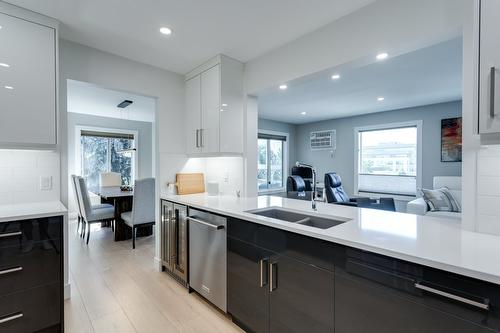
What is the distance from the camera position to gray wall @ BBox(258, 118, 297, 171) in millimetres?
6787

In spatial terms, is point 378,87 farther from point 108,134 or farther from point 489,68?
point 108,134

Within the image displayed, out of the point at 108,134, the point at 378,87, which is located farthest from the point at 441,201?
the point at 108,134

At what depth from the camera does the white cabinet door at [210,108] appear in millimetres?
2648

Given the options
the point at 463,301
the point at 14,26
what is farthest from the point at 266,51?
the point at 463,301

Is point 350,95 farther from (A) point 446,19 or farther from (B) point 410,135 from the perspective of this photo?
(A) point 446,19

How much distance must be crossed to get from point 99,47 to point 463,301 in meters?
3.30

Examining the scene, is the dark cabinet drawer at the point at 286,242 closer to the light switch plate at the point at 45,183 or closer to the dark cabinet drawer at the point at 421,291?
the dark cabinet drawer at the point at 421,291

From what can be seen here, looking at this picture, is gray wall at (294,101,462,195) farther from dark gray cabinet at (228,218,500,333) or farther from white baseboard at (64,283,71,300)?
white baseboard at (64,283,71,300)

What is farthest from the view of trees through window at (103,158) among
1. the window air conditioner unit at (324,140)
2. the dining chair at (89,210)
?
the window air conditioner unit at (324,140)

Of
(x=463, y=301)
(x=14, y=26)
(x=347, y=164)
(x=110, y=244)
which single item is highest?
(x=14, y=26)

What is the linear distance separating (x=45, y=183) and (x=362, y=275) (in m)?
2.64

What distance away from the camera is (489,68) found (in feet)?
3.42

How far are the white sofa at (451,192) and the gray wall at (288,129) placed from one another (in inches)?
141

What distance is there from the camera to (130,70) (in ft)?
8.98
